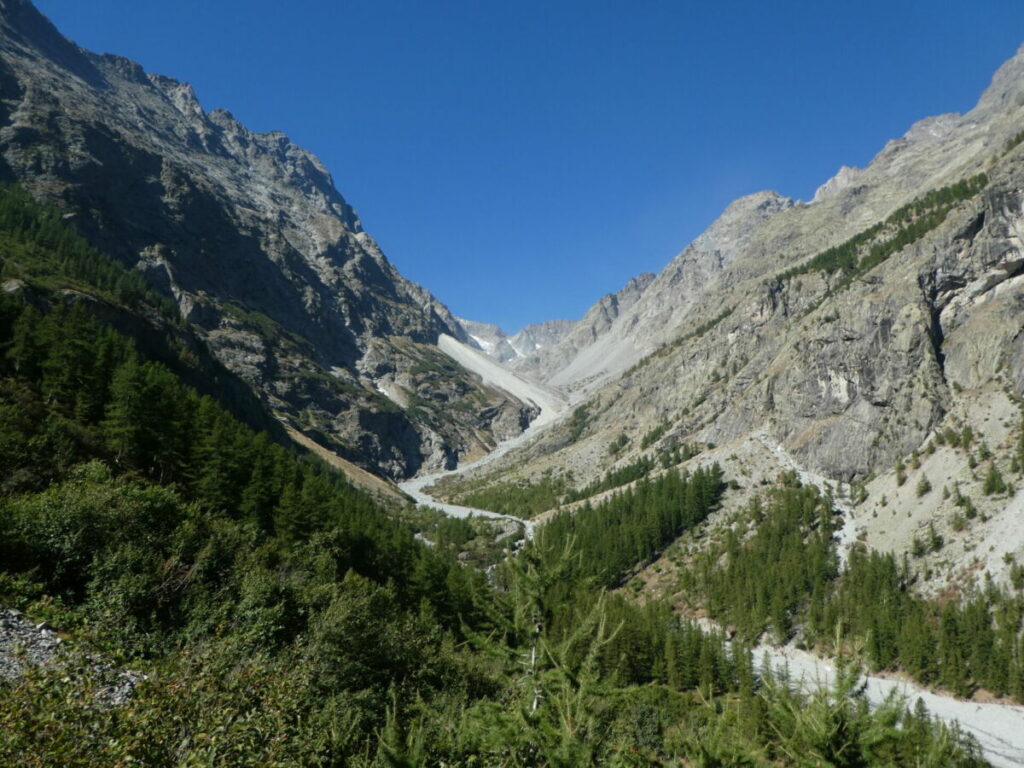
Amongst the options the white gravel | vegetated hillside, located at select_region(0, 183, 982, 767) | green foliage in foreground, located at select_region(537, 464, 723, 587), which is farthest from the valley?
green foliage in foreground, located at select_region(537, 464, 723, 587)

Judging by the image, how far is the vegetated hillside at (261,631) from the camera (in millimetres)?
9156

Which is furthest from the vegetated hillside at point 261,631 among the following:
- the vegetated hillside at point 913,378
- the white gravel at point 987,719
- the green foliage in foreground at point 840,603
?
the vegetated hillside at point 913,378

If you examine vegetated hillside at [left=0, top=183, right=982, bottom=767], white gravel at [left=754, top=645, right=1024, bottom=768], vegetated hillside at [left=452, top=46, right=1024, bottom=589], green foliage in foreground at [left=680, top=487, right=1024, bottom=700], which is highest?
vegetated hillside at [left=452, top=46, right=1024, bottom=589]

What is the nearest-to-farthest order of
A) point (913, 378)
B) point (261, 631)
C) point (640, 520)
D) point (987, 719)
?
1. point (261, 631)
2. point (987, 719)
3. point (640, 520)
4. point (913, 378)

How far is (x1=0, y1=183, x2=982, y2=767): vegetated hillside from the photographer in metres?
9.16

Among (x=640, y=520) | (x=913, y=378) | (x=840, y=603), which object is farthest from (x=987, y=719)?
(x=913, y=378)

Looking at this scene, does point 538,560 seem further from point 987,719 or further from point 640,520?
point 640,520

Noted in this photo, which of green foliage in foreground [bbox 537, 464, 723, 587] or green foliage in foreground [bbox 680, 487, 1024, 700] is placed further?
green foliage in foreground [bbox 537, 464, 723, 587]

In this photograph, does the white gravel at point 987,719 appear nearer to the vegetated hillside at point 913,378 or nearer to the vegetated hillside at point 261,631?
the vegetated hillside at point 261,631

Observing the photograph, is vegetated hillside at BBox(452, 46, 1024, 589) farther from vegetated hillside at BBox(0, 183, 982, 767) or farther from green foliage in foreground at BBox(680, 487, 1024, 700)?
vegetated hillside at BBox(0, 183, 982, 767)

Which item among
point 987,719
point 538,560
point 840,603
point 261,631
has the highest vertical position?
point 840,603

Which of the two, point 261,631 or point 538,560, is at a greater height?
point 538,560

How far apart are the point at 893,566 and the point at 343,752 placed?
108644 mm

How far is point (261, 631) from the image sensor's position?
18.3 metres
